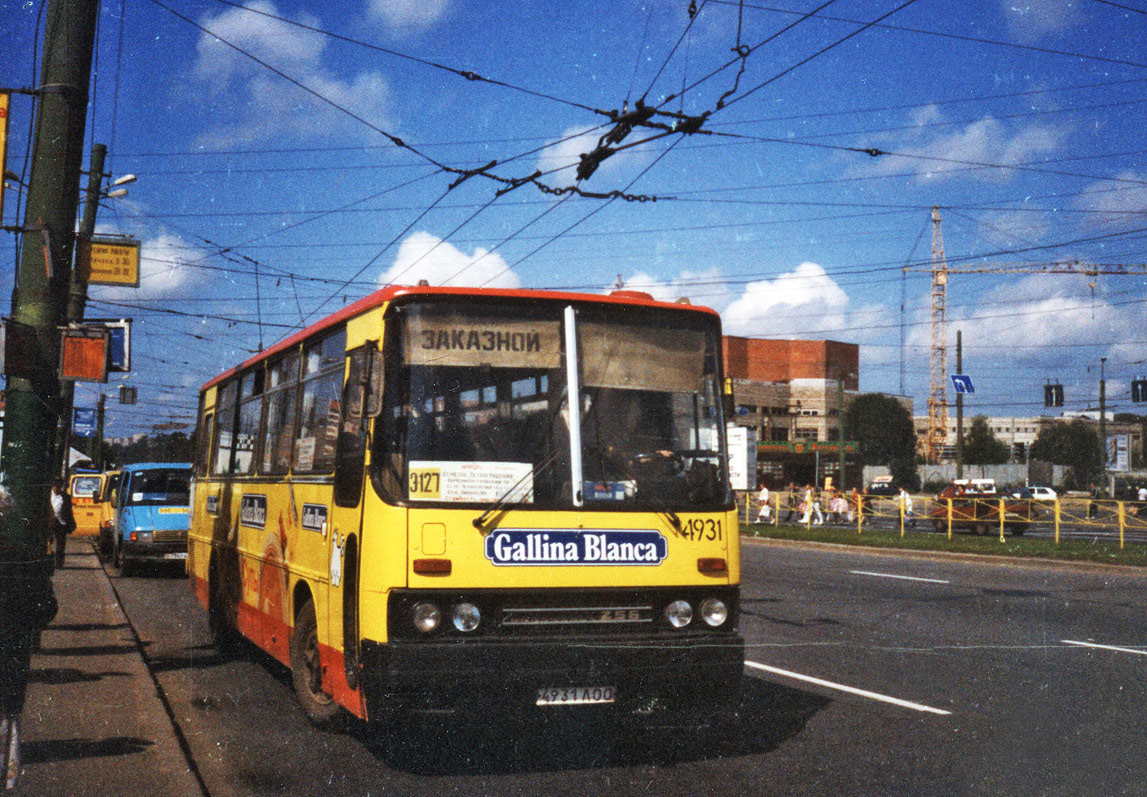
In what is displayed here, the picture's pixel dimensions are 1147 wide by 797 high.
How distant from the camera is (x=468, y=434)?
19.7 ft

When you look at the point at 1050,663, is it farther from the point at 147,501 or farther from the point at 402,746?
the point at 147,501

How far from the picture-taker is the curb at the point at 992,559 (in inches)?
822

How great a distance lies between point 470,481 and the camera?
5957mm

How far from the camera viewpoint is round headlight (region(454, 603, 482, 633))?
5.82m

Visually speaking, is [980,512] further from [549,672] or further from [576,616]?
[549,672]

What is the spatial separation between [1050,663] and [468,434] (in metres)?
6.13

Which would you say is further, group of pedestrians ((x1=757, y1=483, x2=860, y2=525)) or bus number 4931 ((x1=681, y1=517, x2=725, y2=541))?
group of pedestrians ((x1=757, y1=483, x2=860, y2=525))

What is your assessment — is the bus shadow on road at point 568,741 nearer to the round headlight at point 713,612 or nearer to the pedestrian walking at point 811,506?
the round headlight at point 713,612

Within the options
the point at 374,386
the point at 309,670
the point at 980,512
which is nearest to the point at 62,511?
the point at 309,670

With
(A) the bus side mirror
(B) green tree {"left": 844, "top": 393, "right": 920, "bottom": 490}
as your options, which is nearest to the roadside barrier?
(A) the bus side mirror

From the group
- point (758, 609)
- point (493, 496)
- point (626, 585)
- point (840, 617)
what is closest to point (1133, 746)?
point (626, 585)

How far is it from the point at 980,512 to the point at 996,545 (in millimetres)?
7830

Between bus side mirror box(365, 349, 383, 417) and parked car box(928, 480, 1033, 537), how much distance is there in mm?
27749

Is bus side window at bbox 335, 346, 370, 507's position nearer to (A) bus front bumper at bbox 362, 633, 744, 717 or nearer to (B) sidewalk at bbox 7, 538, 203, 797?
(A) bus front bumper at bbox 362, 633, 744, 717
